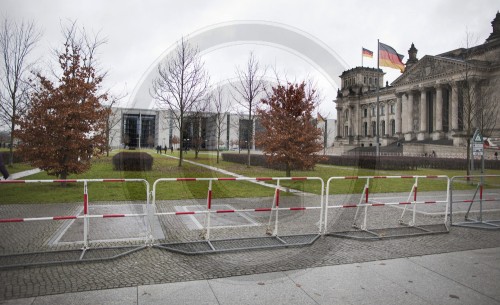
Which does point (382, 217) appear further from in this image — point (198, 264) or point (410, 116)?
point (410, 116)

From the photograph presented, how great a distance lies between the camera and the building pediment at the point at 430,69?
65.5 meters

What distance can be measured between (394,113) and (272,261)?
9484 centimetres

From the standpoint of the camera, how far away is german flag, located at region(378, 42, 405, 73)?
107 ft

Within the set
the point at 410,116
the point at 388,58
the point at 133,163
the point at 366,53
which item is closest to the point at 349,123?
the point at 410,116

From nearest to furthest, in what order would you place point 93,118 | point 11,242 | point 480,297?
1. point 480,297
2. point 11,242
3. point 93,118

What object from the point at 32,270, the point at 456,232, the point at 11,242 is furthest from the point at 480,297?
the point at 11,242

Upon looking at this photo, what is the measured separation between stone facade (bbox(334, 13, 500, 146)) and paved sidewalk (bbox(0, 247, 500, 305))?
45459mm

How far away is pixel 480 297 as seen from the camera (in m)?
4.66

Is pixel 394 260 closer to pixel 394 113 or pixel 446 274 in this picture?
pixel 446 274

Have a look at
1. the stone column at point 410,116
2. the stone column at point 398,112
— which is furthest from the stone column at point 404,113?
the stone column at point 398,112

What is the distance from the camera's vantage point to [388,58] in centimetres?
3328

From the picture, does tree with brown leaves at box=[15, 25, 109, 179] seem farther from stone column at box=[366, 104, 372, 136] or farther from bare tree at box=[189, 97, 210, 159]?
stone column at box=[366, 104, 372, 136]

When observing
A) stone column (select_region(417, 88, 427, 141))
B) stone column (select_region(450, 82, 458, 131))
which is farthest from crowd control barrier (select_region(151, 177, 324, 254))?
stone column (select_region(417, 88, 427, 141))

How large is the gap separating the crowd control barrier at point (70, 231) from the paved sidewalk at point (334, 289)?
5.63ft
